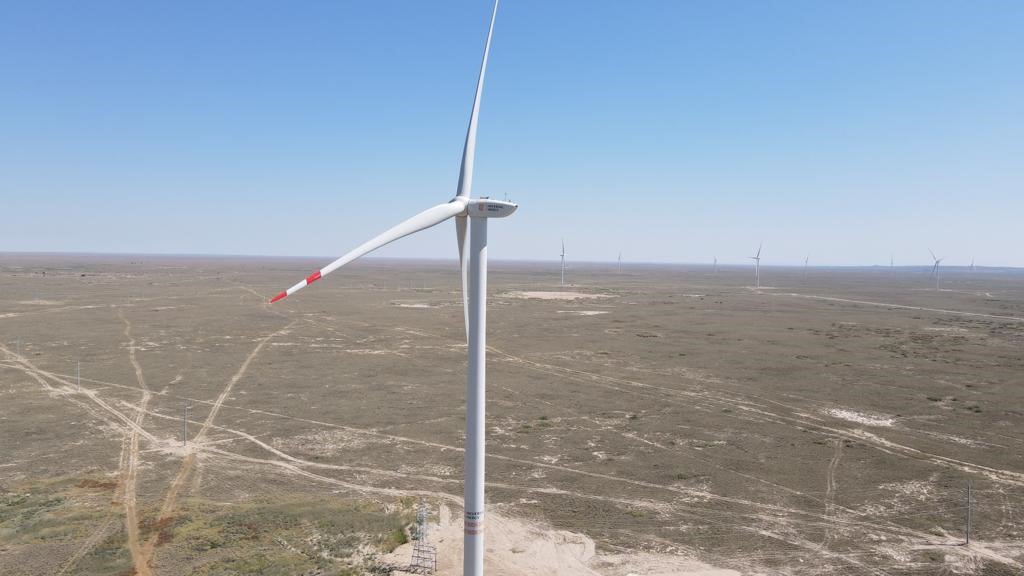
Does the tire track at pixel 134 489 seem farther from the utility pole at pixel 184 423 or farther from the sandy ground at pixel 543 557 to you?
the sandy ground at pixel 543 557

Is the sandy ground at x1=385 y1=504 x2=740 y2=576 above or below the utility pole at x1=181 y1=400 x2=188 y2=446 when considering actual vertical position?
below

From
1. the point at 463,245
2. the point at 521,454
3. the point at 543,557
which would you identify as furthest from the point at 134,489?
the point at 463,245

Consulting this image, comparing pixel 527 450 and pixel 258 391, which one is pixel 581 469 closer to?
pixel 527 450

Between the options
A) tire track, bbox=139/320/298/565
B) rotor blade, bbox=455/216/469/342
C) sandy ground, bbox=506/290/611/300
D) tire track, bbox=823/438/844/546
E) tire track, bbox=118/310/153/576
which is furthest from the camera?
sandy ground, bbox=506/290/611/300

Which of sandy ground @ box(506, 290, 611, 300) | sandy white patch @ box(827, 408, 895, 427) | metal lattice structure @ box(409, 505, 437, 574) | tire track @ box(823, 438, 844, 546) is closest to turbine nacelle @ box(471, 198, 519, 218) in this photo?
metal lattice structure @ box(409, 505, 437, 574)

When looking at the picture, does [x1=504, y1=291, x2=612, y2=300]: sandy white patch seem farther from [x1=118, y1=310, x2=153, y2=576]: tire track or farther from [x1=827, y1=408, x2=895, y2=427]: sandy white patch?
[x1=118, y1=310, x2=153, y2=576]: tire track

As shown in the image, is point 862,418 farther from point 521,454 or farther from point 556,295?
point 556,295

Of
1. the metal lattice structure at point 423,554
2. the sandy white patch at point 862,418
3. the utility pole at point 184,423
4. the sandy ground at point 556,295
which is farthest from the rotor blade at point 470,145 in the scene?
the sandy ground at point 556,295
